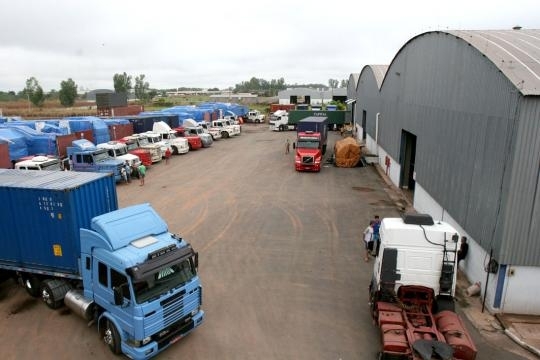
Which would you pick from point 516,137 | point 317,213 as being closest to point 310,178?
point 317,213

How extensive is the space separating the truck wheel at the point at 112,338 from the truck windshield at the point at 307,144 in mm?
22146

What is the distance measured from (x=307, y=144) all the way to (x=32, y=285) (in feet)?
70.8

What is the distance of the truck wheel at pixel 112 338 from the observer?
28.8ft

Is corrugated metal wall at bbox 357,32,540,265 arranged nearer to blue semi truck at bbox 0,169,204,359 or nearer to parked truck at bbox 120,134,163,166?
blue semi truck at bbox 0,169,204,359

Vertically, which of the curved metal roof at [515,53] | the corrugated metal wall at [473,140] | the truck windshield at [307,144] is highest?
the curved metal roof at [515,53]

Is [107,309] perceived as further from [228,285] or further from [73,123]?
[73,123]

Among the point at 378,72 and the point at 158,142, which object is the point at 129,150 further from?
the point at 378,72

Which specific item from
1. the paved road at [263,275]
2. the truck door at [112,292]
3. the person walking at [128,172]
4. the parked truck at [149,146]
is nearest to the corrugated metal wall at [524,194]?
the paved road at [263,275]

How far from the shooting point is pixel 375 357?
8.92 meters

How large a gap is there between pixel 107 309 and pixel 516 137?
1132 centimetres

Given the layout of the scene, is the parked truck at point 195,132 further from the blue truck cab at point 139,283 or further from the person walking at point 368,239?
the blue truck cab at point 139,283

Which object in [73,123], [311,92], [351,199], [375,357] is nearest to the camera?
[375,357]

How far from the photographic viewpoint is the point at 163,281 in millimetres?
8633

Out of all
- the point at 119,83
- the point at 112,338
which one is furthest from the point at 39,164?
the point at 119,83
